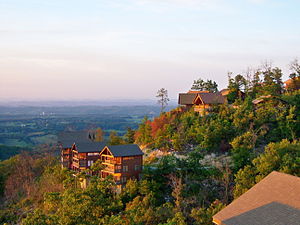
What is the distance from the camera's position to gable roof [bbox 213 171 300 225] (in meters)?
10.2

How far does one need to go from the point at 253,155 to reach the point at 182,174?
237 inches

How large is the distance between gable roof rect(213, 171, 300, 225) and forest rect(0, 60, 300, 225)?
3.57 metres

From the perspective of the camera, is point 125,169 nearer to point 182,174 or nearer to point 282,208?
point 182,174

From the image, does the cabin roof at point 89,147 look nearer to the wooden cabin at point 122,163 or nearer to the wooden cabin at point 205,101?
the wooden cabin at point 122,163

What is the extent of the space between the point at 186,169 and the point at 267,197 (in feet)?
43.2

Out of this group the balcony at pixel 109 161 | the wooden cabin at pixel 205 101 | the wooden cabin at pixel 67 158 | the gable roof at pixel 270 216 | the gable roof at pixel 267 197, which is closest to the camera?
the gable roof at pixel 270 216

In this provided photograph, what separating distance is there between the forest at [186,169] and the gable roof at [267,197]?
3.57m

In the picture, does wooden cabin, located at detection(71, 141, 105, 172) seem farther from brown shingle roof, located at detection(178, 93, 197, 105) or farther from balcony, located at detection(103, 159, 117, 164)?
brown shingle roof, located at detection(178, 93, 197, 105)

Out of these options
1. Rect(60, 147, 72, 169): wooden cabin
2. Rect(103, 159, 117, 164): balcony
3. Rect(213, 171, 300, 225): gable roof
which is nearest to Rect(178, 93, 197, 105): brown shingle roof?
Rect(60, 147, 72, 169): wooden cabin

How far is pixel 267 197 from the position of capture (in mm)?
10773

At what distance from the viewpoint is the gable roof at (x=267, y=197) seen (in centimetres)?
1019

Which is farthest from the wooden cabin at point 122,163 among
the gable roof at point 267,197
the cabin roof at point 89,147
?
the gable roof at point 267,197

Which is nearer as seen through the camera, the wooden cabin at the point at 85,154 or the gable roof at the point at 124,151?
the gable roof at the point at 124,151

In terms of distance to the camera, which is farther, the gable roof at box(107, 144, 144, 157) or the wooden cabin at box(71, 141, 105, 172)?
the wooden cabin at box(71, 141, 105, 172)
